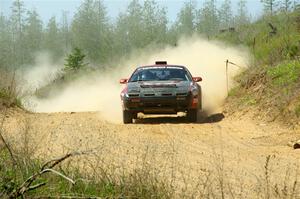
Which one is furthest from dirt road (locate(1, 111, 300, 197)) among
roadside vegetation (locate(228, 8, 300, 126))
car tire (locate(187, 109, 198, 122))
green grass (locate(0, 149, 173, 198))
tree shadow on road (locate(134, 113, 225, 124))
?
roadside vegetation (locate(228, 8, 300, 126))

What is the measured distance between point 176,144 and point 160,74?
5.22 meters

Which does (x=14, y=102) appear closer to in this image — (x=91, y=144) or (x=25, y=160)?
(x=91, y=144)

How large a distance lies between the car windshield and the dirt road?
1188mm

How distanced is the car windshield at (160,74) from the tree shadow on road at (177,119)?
1.17 metres

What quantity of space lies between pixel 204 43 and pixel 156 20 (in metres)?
49.2

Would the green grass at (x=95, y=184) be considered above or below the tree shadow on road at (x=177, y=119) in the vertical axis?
above

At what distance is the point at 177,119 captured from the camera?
16.9m

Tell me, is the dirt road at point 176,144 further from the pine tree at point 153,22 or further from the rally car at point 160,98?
the pine tree at point 153,22

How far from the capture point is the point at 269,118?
15.0 m

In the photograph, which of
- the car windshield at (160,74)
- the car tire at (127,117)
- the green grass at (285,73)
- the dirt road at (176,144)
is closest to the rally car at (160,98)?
the car tire at (127,117)

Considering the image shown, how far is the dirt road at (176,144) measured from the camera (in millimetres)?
8320

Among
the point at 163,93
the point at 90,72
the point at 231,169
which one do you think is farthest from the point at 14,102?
the point at 90,72

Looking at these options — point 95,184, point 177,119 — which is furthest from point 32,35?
point 95,184

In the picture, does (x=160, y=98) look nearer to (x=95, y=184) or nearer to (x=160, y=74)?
(x=160, y=74)
